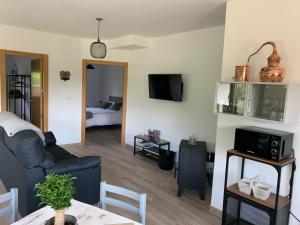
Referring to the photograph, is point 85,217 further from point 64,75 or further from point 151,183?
point 64,75

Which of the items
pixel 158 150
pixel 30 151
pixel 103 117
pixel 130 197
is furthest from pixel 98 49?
pixel 103 117

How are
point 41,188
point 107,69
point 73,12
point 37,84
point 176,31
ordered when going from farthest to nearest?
point 107,69 → point 37,84 → point 176,31 → point 73,12 → point 41,188

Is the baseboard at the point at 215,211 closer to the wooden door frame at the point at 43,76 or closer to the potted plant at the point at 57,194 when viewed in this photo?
the potted plant at the point at 57,194

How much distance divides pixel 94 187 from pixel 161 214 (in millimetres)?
884

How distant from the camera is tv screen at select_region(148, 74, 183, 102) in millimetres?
4680

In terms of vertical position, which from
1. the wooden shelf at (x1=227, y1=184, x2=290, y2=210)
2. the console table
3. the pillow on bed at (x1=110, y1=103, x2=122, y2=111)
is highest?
the pillow on bed at (x1=110, y1=103, x2=122, y2=111)

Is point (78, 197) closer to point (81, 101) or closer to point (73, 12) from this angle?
point (73, 12)

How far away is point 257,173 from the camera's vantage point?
263cm

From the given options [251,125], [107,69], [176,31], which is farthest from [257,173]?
[107,69]

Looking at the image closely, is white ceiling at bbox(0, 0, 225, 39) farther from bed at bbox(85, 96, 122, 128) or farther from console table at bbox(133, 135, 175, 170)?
bed at bbox(85, 96, 122, 128)

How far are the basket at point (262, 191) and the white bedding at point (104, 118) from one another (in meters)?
5.84

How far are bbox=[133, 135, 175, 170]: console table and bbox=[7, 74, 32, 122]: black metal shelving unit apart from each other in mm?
3864

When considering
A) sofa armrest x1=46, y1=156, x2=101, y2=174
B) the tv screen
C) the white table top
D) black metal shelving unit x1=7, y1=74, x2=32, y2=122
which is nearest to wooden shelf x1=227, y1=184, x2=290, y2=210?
the white table top

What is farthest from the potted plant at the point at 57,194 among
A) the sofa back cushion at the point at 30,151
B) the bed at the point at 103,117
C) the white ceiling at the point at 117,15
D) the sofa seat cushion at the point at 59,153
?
the bed at the point at 103,117
